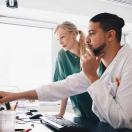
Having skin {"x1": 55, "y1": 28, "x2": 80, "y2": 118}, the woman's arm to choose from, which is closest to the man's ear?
the woman's arm

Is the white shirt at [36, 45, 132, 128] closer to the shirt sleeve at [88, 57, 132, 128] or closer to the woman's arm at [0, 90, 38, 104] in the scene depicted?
the shirt sleeve at [88, 57, 132, 128]

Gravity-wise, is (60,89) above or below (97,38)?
below

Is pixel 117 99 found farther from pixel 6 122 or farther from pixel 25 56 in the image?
pixel 25 56

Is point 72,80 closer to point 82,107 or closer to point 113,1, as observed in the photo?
point 82,107

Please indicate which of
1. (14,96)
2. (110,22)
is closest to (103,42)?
(110,22)

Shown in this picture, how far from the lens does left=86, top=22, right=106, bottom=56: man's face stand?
159 centimetres

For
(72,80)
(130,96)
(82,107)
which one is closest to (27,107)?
(82,107)

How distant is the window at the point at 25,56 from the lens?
11.1 feet

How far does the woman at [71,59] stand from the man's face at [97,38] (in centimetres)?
58

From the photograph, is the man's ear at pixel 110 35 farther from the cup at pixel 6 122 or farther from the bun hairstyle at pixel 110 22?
the cup at pixel 6 122

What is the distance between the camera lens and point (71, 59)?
7.73 feet

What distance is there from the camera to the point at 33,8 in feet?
10.5

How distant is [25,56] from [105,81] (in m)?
2.15

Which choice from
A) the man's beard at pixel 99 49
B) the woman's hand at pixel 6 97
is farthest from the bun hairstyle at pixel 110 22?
the woman's hand at pixel 6 97
